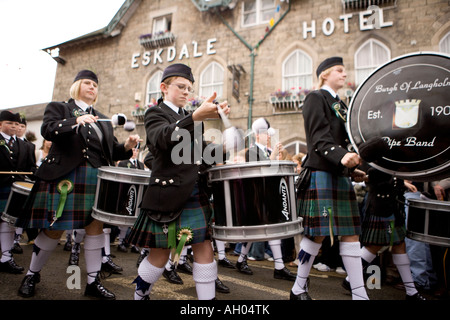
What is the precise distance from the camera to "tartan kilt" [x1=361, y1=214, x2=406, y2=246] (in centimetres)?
296

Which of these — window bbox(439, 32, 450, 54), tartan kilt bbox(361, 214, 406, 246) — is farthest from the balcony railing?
tartan kilt bbox(361, 214, 406, 246)

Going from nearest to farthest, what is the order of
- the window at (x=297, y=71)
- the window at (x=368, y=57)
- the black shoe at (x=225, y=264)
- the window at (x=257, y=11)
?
the black shoe at (x=225, y=264), the window at (x=368, y=57), the window at (x=297, y=71), the window at (x=257, y=11)

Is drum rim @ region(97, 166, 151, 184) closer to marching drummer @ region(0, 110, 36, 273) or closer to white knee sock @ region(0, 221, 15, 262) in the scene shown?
marching drummer @ region(0, 110, 36, 273)

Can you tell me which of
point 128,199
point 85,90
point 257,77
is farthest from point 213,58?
point 128,199

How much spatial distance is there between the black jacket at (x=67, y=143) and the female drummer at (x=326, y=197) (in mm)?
1841

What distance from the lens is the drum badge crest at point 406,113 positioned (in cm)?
196

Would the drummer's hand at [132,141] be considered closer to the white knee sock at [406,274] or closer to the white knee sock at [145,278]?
the white knee sock at [145,278]

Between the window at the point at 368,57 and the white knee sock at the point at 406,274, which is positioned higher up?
the window at the point at 368,57

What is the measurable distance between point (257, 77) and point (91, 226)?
973cm

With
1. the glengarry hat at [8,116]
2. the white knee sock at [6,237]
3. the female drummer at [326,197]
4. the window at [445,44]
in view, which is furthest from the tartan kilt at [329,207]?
the window at [445,44]

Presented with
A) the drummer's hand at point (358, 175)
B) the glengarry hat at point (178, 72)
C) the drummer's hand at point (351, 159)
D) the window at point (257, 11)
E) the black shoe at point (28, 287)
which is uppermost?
the window at point (257, 11)

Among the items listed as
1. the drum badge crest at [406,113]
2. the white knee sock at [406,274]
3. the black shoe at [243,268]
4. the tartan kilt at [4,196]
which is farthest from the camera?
the black shoe at [243,268]

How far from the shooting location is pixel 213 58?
1216 cm
